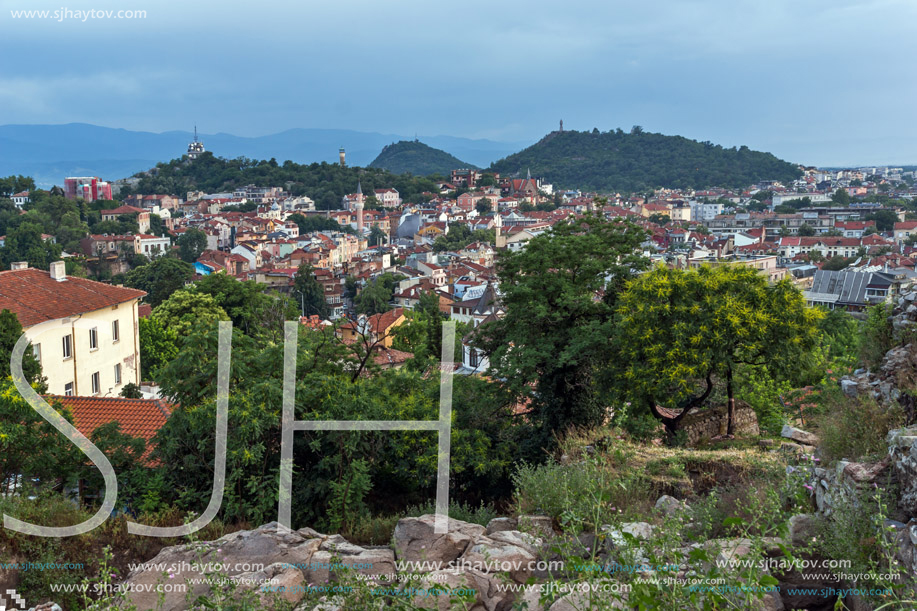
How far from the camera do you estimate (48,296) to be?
1544 cm

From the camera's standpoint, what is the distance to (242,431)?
20.3 feet

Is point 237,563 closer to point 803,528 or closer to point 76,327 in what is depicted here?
point 803,528

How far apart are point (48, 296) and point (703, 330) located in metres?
13.4

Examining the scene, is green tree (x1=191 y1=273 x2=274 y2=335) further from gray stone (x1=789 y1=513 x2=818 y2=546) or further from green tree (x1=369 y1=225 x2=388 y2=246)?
green tree (x1=369 y1=225 x2=388 y2=246)

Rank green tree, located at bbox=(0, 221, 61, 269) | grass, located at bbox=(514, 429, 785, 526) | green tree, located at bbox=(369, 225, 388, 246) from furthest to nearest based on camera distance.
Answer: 1. green tree, located at bbox=(369, 225, 388, 246)
2. green tree, located at bbox=(0, 221, 61, 269)
3. grass, located at bbox=(514, 429, 785, 526)

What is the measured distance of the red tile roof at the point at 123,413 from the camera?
9664 mm

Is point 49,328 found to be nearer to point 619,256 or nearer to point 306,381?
point 306,381

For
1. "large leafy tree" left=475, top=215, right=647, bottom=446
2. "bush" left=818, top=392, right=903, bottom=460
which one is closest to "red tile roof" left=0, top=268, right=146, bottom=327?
"large leafy tree" left=475, top=215, right=647, bottom=446

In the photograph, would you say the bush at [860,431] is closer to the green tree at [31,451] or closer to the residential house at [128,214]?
the green tree at [31,451]

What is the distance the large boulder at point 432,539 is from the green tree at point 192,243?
65475 millimetres

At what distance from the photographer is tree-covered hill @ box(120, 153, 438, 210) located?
108688 millimetres

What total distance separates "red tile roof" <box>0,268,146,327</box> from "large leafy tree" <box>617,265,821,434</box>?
11779 millimetres

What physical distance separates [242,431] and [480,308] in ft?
109

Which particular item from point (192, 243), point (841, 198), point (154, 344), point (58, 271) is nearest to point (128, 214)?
point (192, 243)
